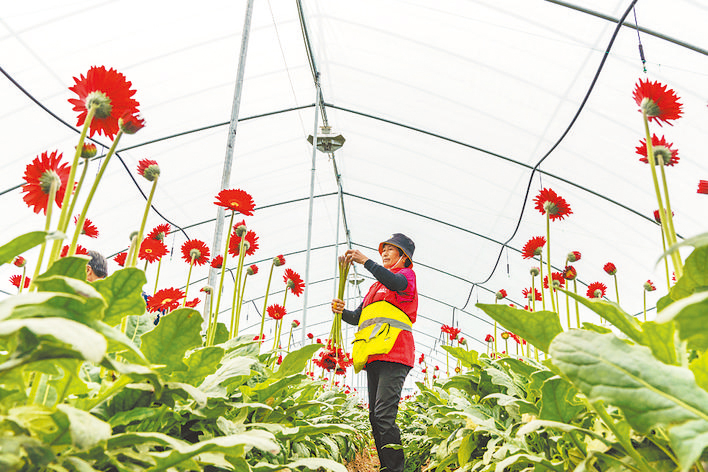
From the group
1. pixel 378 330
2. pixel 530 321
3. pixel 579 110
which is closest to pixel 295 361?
pixel 530 321

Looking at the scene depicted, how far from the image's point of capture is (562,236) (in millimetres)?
5578

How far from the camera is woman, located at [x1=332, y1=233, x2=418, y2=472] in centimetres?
207

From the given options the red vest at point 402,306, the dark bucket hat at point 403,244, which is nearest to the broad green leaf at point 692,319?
the red vest at point 402,306

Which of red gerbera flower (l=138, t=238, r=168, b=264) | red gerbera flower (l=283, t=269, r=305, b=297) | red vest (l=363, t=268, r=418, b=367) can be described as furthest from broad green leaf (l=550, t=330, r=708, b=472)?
red vest (l=363, t=268, r=418, b=367)

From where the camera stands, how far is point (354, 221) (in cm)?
878

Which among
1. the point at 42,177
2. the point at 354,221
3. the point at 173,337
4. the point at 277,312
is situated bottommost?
the point at 173,337

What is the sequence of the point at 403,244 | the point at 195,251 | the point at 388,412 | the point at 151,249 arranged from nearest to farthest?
1. the point at 151,249
2. the point at 195,251
3. the point at 388,412
4. the point at 403,244

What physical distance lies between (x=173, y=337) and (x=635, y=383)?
2.15 feet

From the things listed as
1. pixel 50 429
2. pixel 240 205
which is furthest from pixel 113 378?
pixel 240 205

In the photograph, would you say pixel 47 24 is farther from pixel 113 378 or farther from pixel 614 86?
pixel 614 86

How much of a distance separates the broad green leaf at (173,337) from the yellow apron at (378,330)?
1.38 metres

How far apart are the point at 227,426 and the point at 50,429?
0.35m

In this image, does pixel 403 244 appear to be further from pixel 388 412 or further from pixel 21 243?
pixel 21 243

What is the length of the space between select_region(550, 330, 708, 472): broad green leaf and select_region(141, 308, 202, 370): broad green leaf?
1.79 ft
